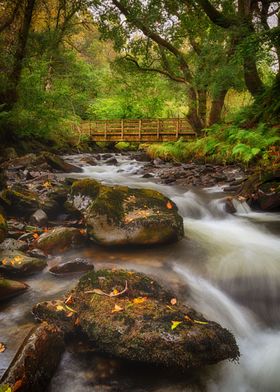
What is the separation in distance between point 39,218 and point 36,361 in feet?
12.0

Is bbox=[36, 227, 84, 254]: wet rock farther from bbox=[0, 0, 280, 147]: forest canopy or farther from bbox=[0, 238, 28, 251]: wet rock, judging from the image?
bbox=[0, 0, 280, 147]: forest canopy

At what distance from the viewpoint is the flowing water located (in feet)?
8.99

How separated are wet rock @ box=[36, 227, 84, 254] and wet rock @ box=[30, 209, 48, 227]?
0.80 m

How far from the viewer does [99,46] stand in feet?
109

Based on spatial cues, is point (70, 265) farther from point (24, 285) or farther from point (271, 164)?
point (271, 164)

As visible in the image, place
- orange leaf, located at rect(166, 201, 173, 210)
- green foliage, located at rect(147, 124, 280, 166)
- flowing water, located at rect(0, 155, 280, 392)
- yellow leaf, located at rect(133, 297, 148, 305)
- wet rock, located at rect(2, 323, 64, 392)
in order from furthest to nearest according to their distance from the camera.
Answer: green foliage, located at rect(147, 124, 280, 166) → orange leaf, located at rect(166, 201, 173, 210) → yellow leaf, located at rect(133, 297, 148, 305) → flowing water, located at rect(0, 155, 280, 392) → wet rock, located at rect(2, 323, 64, 392)

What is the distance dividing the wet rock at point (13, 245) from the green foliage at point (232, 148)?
20.9 ft

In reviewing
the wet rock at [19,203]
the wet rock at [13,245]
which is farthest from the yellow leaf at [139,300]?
the wet rock at [19,203]

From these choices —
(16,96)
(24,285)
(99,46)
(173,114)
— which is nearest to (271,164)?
(24,285)

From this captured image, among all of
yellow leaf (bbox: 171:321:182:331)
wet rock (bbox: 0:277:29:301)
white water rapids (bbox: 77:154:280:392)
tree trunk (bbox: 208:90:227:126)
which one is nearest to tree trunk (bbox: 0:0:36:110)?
white water rapids (bbox: 77:154:280:392)

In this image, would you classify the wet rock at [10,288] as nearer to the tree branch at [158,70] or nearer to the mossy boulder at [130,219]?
the mossy boulder at [130,219]

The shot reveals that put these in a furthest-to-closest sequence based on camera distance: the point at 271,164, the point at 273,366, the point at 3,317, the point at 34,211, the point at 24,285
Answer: the point at 271,164 < the point at 34,211 < the point at 24,285 < the point at 3,317 < the point at 273,366

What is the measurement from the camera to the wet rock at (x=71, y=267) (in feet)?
14.1

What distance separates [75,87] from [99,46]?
2231 centimetres
